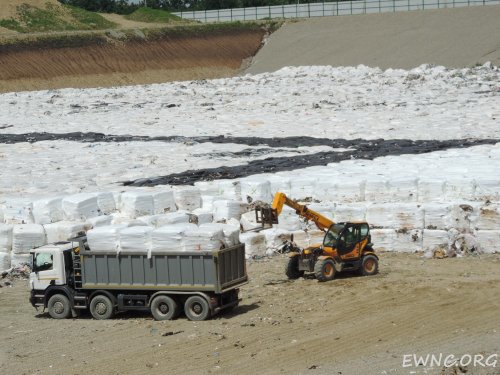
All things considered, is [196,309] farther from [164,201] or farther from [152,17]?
[152,17]

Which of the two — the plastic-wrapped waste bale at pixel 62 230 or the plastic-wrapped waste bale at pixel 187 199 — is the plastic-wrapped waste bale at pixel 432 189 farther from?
the plastic-wrapped waste bale at pixel 62 230

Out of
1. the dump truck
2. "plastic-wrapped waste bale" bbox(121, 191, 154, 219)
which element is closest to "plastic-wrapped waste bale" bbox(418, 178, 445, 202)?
"plastic-wrapped waste bale" bbox(121, 191, 154, 219)

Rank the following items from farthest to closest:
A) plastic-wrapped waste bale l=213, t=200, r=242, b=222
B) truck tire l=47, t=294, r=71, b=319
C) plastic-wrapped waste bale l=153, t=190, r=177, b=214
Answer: plastic-wrapped waste bale l=153, t=190, r=177, b=214, plastic-wrapped waste bale l=213, t=200, r=242, b=222, truck tire l=47, t=294, r=71, b=319

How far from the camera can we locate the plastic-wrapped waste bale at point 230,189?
20.0 m

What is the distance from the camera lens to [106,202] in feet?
62.8

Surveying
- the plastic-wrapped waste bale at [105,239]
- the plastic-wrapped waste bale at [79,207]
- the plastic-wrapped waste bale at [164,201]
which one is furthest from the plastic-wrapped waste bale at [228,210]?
the plastic-wrapped waste bale at [105,239]

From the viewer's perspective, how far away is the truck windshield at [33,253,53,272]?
15.0 m

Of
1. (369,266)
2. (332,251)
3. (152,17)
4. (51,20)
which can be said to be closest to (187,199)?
(332,251)

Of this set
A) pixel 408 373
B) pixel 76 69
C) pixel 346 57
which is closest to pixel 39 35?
pixel 76 69

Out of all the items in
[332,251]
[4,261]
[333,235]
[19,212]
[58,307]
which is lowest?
[58,307]

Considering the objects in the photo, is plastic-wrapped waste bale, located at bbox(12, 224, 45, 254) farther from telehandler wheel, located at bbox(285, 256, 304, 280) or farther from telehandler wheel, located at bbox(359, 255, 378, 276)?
telehandler wheel, located at bbox(359, 255, 378, 276)

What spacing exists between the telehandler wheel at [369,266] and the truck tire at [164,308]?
368cm

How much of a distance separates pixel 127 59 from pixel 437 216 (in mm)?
40878

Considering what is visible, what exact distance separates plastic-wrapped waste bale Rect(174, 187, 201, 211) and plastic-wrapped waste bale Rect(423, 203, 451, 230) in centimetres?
483
